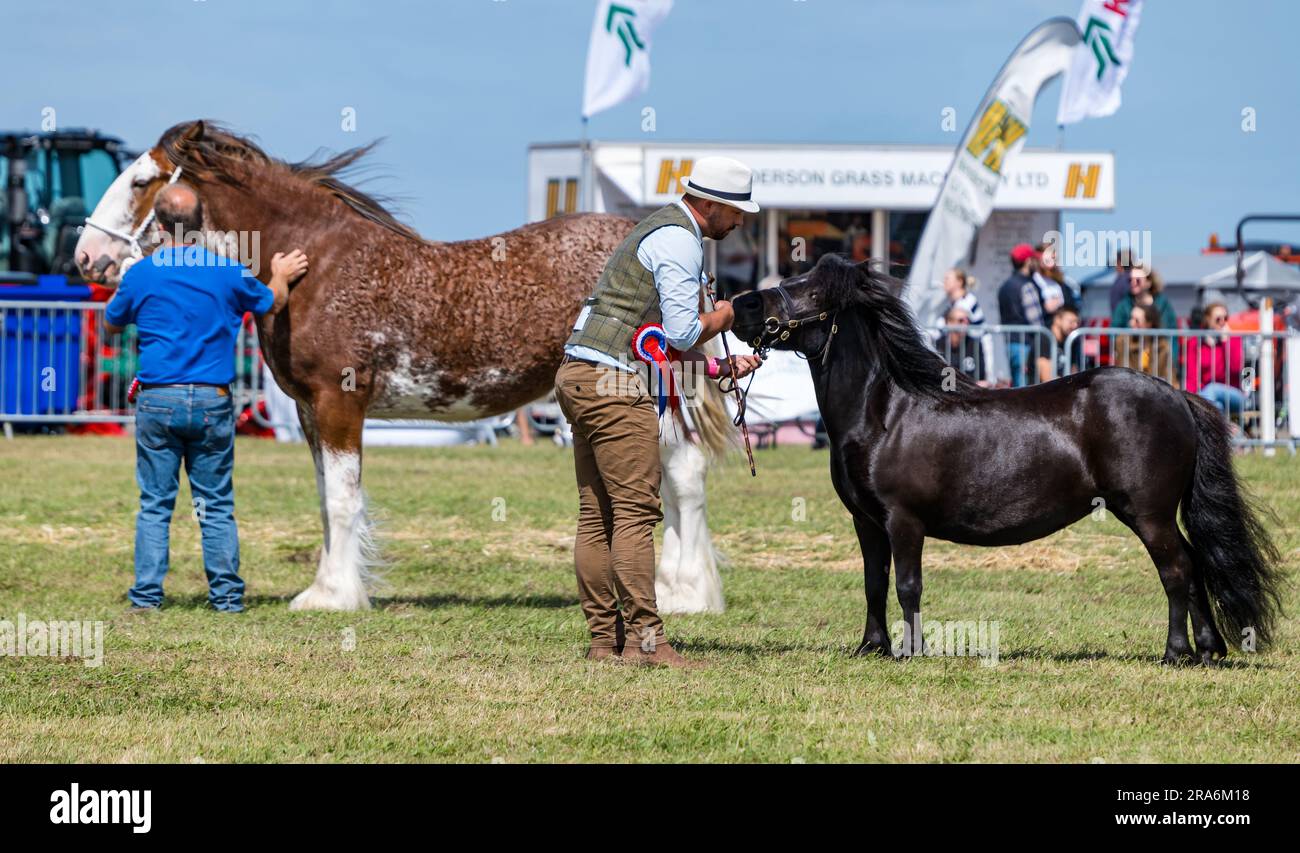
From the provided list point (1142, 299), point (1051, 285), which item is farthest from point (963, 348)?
point (1142, 299)

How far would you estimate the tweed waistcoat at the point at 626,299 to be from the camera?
708 centimetres

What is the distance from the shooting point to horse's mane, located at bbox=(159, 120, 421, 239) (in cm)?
950

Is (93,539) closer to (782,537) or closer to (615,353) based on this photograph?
(782,537)

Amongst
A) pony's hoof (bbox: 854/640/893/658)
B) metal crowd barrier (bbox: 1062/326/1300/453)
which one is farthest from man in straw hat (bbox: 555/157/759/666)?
metal crowd barrier (bbox: 1062/326/1300/453)

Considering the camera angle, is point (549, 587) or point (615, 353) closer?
point (615, 353)

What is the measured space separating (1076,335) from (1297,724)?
39.8 ft

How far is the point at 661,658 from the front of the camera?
721cm

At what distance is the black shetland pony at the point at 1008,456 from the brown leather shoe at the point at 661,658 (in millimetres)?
877

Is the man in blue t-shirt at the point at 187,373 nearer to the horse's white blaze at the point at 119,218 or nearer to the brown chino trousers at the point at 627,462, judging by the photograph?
the horse's white blaze at the point at 119,218

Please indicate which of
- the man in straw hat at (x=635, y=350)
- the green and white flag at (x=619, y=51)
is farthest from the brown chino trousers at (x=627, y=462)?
the green and white flag at (x=619, y=51)

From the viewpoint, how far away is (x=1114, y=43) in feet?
78.3

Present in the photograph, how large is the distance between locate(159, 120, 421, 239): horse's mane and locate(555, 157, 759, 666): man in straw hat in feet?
9.16
